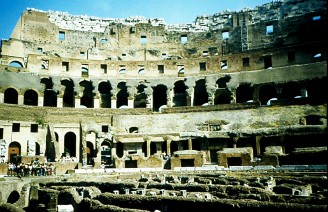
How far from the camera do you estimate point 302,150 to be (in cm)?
2422

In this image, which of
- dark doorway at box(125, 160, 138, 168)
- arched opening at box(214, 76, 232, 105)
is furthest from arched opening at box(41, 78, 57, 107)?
arched opening at box(214, 76, 232, 105)

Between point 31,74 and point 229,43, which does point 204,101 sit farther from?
point 31,74

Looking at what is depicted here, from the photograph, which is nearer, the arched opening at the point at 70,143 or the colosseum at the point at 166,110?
the colosseum at the point at 166,110

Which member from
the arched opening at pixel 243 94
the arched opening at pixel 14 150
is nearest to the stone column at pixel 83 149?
the arched opening at pixel 14 150

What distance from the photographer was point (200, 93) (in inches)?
1800

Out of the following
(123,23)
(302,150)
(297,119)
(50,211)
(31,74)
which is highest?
(123,23)

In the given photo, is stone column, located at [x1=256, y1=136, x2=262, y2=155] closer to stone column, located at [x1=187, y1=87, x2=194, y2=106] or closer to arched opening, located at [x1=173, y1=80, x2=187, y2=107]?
stone column, located at [x1=187, y1=87, x2=194, y2=106]

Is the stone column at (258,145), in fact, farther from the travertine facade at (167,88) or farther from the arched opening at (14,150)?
the arched opening at (14,150)

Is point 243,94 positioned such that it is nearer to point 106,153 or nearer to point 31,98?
point 106,153

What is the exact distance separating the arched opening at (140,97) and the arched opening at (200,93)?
7.78 metres

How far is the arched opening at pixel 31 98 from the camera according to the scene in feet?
140

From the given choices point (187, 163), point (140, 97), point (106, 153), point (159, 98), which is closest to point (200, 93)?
point (159, 98)

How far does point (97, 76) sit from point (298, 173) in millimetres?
33391

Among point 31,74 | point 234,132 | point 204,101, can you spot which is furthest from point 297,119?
point 31,74
